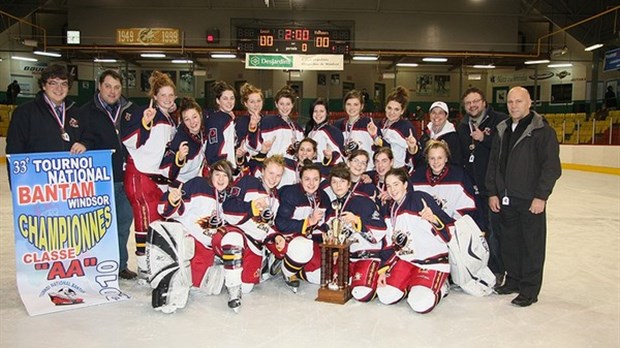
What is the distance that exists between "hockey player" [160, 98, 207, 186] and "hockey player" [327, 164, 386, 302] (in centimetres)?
111

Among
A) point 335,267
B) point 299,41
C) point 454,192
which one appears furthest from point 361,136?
point 299,41

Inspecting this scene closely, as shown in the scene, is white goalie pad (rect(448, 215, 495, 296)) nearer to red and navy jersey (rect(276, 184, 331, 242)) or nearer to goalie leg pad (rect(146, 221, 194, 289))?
red and navy jersey (rect(276, 184, 331, 242))

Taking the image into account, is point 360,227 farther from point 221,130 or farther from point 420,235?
point 221,130

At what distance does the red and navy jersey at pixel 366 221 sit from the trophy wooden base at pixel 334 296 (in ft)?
1.29

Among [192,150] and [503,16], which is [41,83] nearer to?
[192,150]

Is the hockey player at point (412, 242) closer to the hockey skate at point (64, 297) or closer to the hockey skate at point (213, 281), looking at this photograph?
the hockey skate at point (213, 281)

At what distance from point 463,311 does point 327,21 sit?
17.5m

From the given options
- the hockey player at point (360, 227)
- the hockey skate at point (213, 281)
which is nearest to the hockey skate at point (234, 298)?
the hockey skate at point (213, 281)

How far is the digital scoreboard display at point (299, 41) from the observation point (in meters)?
15.2

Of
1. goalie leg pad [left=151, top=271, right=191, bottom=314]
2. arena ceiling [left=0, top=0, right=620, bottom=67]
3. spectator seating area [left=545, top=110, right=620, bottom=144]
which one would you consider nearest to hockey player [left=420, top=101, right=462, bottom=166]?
goalie leg pad [left=151, top=271, right=191, bottom=314]

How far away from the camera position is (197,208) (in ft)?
11.7

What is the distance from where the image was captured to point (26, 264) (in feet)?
10.7

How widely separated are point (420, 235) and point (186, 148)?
70.7 inches

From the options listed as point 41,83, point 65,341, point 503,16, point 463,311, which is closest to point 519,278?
point 463,311
